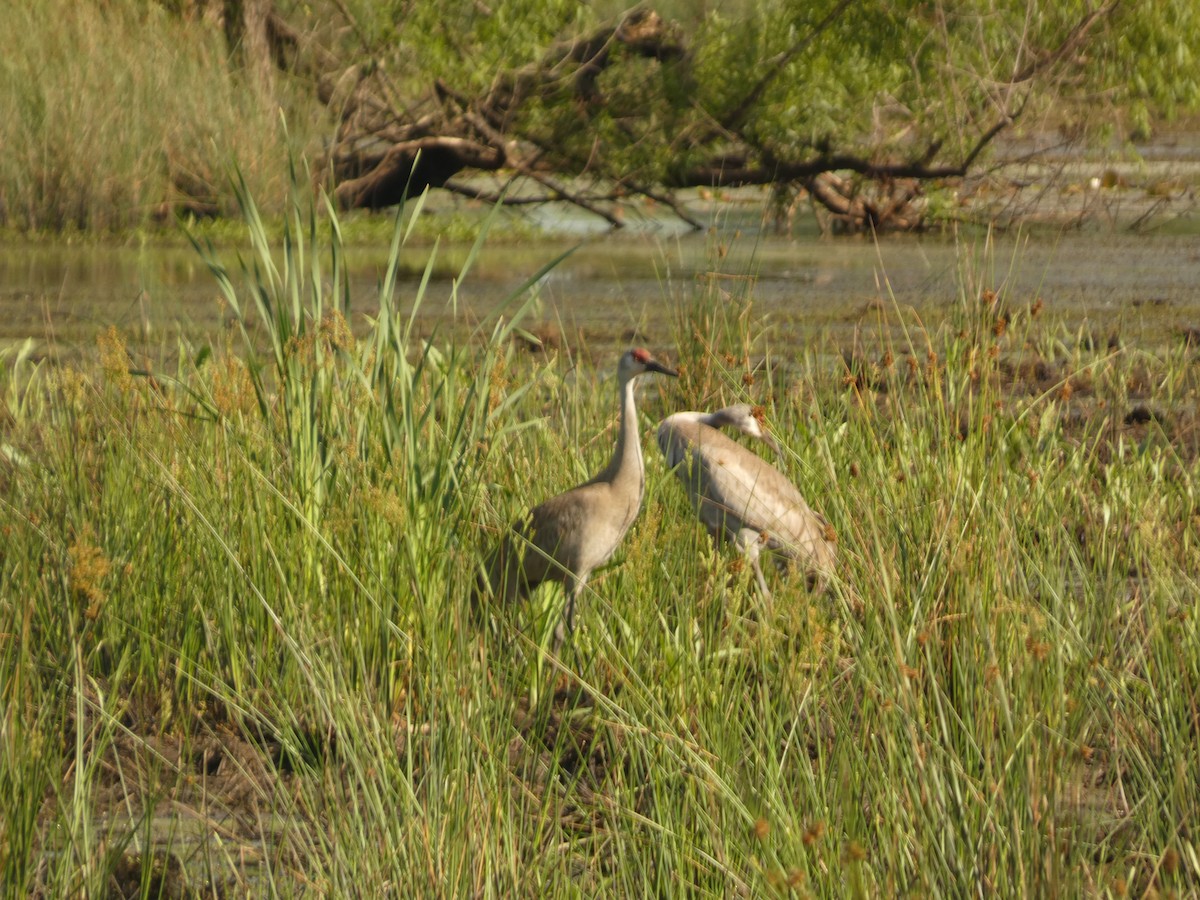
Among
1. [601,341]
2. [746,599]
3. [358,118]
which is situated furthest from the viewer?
[358,118]

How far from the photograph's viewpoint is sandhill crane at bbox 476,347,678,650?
3.38m

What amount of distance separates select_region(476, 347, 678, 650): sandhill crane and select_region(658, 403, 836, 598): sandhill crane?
29cm

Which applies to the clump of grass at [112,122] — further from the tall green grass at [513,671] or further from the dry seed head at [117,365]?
the dry seed head at [117,365]

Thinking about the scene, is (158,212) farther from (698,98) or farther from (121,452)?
(121,452)

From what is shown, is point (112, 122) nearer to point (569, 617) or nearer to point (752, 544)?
point (752, 544)

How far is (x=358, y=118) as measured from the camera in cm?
1371

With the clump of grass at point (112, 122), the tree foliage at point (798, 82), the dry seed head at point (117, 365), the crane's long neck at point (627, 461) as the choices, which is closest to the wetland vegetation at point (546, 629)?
the dry seed head at point (117, 365)

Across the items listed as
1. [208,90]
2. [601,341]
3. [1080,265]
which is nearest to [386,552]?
[601,341]

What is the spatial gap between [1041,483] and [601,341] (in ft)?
14.2

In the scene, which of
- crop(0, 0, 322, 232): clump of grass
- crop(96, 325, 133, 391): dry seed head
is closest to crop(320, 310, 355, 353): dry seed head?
crop(96, 325, 133, 391): dry seed head

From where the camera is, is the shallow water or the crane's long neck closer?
the crane's long neck

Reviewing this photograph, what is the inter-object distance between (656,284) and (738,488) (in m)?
6.50

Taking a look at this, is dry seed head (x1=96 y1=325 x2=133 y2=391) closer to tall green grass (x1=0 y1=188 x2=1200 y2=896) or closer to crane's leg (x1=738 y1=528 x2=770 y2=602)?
tall green grass (x1=0 y1=188 x2=1200 y2=896)

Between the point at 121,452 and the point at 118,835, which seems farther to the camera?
the point at 121,452
